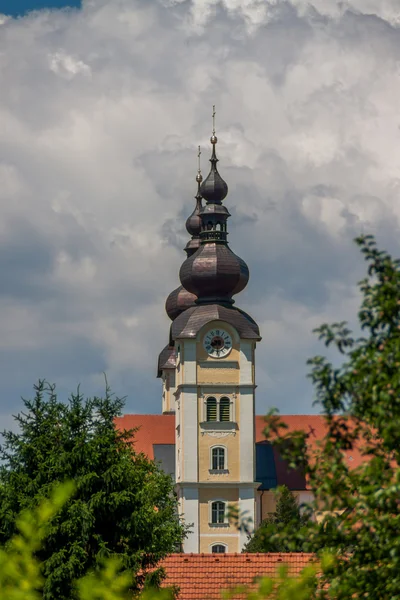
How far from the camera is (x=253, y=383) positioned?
76.6 m

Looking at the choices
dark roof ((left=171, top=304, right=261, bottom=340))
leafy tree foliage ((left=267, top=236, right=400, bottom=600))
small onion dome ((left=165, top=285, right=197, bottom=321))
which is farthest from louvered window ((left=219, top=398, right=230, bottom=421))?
leafy tree foliage ((left=267, top=236, right=400, bottom=600))

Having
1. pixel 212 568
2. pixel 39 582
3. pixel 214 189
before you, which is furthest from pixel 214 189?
pixel 39 582

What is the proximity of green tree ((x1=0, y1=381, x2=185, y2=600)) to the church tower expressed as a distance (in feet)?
140

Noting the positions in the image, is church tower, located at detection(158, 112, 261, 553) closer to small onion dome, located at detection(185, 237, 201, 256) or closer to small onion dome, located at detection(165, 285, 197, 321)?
small onion dome, located at detection(165, 285, 197, 321)

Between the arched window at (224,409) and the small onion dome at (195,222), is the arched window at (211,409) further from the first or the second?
the small onion dome at (195,222)

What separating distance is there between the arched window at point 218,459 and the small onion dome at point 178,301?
1213 cm

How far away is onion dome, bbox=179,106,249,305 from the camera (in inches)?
3029

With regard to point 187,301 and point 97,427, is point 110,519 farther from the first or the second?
point 187,301

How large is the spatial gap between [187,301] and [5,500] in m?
55.9

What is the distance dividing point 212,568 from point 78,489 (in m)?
4.14

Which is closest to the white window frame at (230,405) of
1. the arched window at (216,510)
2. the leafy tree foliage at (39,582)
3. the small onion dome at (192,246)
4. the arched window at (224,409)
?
the arched window at (224,409)

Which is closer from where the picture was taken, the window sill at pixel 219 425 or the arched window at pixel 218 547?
the arched window at pixel 218 547

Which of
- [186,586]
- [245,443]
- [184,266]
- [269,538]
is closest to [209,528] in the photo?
[245,443]

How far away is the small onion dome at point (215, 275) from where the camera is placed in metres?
76.9
